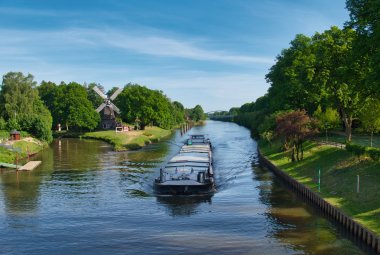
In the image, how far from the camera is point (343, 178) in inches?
1521

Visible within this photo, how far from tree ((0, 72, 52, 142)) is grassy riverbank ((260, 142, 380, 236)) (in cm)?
5958

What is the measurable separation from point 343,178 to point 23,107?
8785 cm

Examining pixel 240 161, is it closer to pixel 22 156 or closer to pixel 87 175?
pixel 87 175

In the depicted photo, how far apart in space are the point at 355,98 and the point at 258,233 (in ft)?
105

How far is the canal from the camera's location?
26.5m

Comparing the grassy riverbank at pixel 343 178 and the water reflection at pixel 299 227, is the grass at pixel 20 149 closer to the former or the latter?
the grassy riverbank at pixel 343 178

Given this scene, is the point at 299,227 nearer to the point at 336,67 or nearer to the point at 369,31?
the point at 369,31

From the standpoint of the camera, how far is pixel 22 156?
72125 millimetres

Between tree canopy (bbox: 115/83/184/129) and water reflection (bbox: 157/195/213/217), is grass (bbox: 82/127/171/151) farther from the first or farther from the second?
water reflection (bbox: 157/195/213/217)

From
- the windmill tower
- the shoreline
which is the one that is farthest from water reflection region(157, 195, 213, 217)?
the windmill tower

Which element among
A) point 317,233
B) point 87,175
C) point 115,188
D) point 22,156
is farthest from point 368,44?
point 22,156

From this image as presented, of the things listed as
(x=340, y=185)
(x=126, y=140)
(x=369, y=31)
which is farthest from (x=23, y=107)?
(x=369, y=31)

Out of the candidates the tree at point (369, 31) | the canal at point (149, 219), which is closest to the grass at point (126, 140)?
the canal at point (149, 219)

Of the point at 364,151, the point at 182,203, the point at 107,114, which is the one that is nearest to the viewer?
the point at 182,203
